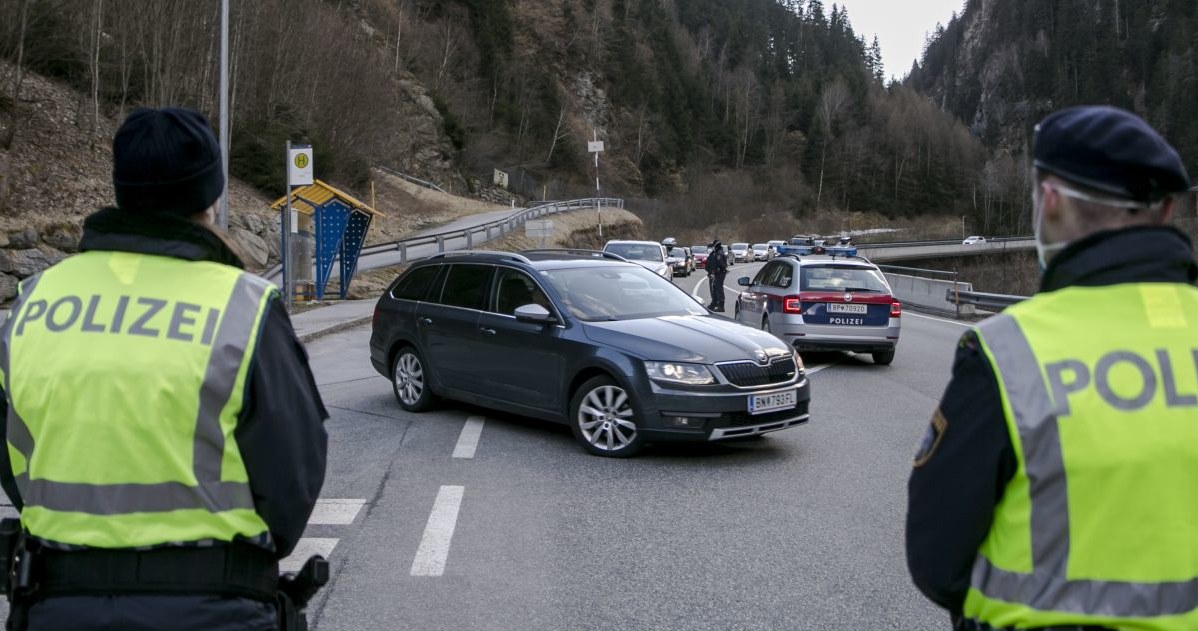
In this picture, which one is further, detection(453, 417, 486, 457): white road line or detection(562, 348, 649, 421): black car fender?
detection(453, 417, 486, 457): white road line

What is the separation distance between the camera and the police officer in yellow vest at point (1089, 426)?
206 centimetres

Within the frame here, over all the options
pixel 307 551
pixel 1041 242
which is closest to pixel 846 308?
pixel 307 551

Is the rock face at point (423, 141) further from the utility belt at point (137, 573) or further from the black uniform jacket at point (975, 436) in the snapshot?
the black uniform jacket at point (975, 436)

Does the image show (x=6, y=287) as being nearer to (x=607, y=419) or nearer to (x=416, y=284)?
(x=416, y=284)

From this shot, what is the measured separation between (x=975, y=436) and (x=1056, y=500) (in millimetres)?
187

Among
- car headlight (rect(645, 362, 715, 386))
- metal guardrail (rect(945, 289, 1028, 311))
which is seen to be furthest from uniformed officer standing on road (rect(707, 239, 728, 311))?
car headlight (rect(645, 362, 715, 386))

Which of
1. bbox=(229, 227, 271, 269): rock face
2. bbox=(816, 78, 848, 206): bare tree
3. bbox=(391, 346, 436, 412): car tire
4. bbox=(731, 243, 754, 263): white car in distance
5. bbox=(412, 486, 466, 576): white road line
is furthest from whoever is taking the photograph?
bbox=(816, 78, 848, 206): bare tree

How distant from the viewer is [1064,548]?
2076mm

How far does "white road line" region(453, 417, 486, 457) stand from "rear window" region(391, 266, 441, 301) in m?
1.48

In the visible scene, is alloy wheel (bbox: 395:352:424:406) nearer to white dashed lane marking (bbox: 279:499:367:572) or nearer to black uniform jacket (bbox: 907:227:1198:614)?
white dashed lane marking (bbox: 279:499:367:572)

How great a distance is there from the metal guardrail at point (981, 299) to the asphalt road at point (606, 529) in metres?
15.6

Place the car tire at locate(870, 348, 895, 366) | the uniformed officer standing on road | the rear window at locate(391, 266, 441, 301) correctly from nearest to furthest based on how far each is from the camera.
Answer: the rear window at locate(391, 266, 441, 301) → the car tire at locate(870, 348, 895, 366) → the uniformed officer standing on road

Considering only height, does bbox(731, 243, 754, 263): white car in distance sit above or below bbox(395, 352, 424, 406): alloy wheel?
above

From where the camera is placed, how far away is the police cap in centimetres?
209
